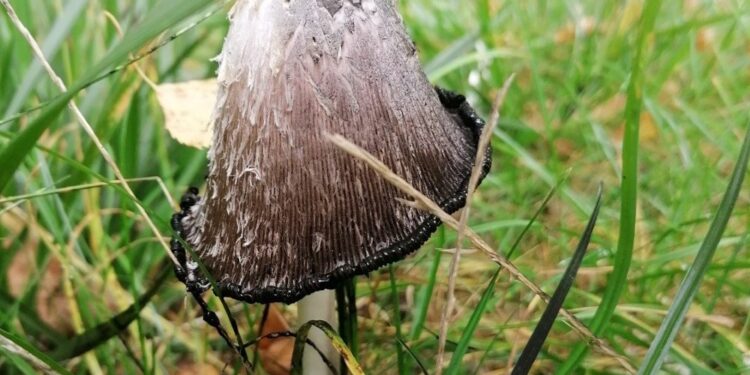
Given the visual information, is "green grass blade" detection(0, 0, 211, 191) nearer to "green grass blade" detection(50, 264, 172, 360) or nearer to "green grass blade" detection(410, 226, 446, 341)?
"green grass blade" detection(50, 264, 172, 360)

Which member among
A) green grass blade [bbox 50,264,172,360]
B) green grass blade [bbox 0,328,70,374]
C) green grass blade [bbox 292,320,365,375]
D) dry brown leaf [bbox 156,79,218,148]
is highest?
dry brown leaf [bbox 156,79,218,148]

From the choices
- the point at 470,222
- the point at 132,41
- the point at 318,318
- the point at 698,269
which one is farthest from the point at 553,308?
the point at 470,222

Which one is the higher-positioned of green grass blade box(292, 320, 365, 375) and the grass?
the grass

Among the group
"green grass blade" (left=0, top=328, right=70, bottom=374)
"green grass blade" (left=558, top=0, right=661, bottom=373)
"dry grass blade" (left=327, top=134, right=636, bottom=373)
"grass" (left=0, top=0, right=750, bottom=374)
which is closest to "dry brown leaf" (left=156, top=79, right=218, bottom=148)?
"grass" (left=0, top=0, right=750, bottom=374)

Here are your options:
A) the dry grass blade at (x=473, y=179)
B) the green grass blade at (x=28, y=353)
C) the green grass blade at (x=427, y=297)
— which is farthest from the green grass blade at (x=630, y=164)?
the green grass blade at (x=28, y=353)

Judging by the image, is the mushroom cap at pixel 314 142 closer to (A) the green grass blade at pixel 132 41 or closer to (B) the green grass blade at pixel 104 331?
(A) the green grass blade at pixel 132 41

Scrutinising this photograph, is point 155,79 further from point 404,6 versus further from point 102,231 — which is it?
point 404,6

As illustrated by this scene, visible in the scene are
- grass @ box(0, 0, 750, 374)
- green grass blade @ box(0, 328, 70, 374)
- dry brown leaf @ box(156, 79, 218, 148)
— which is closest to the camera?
green grass blade @ box(0, 328, 70, 374)
